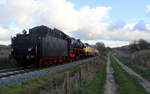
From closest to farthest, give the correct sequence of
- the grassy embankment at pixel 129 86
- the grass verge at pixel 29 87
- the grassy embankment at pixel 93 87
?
the grass verge at pixel 29 87, the grassy embankment at pixel 93 87, the grassy embankment at pixel 129 86

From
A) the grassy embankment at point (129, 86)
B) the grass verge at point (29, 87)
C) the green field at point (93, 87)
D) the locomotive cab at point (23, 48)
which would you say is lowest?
the grassy embankment at point (129, 86)

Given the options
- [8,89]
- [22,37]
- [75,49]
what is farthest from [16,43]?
[75,49]

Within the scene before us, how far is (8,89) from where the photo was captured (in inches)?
662

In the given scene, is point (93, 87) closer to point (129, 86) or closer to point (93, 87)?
point (93, 87)

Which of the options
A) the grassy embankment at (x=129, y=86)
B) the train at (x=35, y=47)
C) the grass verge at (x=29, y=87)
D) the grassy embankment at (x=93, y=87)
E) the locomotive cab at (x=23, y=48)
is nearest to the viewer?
the grass verge at (x=29, y=87)

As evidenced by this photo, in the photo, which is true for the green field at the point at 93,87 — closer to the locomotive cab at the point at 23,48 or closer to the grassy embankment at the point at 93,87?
the grassy embankment at the point at 93,87

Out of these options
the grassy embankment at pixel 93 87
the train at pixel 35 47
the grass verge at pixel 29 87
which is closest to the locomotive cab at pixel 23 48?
the train at pixel 35 47

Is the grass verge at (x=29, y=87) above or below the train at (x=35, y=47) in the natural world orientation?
below

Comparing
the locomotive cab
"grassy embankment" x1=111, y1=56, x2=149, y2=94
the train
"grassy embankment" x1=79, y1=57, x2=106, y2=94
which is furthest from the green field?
the locomotive cab

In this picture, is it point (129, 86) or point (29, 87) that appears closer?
point (29, 87)

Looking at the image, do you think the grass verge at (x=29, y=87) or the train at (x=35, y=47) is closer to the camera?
the grass verge at (x=29, y=87)

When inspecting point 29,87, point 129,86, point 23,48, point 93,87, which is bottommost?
point 129,86

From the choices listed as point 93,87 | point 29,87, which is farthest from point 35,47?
point 29,87

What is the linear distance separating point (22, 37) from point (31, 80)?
13.4 meters
